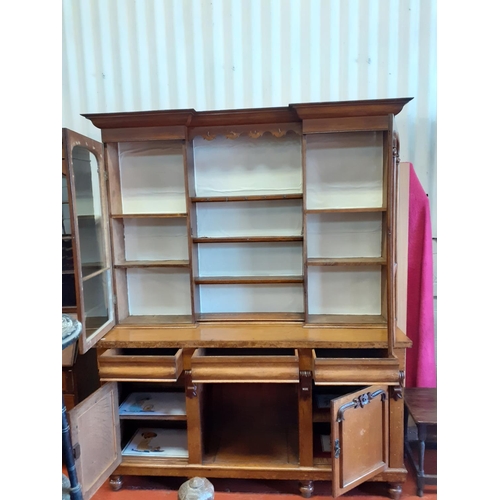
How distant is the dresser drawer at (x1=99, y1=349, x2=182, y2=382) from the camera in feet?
6.28

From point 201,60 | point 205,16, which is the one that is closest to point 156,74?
point 201,60

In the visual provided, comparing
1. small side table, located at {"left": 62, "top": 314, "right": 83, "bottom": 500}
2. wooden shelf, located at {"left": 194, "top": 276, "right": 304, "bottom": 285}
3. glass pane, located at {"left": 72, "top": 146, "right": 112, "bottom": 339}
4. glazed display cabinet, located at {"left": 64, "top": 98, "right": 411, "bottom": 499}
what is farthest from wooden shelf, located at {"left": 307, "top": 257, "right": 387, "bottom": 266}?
small side table, located at {"left": 62, "top": 314, "right": 83, "bottom": 500}

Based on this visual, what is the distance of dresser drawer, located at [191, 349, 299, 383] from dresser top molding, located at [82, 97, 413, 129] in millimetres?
1240

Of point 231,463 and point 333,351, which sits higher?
point 333,351

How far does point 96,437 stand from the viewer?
71.7 inches

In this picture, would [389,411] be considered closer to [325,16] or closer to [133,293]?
[133,293]

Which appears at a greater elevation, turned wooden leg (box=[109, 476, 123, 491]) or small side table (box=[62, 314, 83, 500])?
small side table (box=[62, 314, 83, 500])

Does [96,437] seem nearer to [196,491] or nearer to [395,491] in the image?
[196,491]

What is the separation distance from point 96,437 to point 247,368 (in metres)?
0.78

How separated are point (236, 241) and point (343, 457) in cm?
121

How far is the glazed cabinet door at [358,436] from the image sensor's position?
171 centimetres

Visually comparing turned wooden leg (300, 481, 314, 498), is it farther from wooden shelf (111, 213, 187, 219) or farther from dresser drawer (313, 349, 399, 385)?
wooden shelf (111, 213, 187, 219)

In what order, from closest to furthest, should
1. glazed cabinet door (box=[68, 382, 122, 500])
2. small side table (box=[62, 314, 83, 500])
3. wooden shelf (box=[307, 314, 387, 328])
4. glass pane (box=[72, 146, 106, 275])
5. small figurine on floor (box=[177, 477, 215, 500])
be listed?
small figurine on floor (box=[177, 477, 215, 500])
small side table (box=[62, 314, 83, 500])
glazed cabinet door (box=[68, 382, 122, 500])
glass pane (box=[72, 146, 106, 275])
wooden shelf (box=[307, 314, 387, 328])

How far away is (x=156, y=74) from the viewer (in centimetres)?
236
